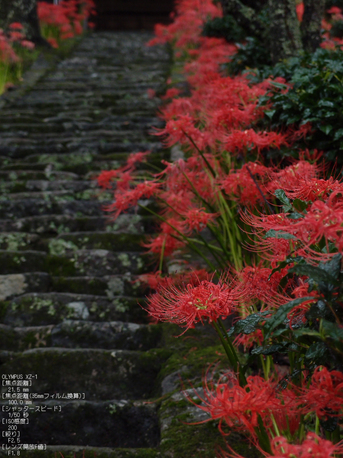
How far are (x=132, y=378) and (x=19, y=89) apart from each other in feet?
16.6

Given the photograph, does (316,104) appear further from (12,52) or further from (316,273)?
(12,52)

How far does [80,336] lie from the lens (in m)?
2.19

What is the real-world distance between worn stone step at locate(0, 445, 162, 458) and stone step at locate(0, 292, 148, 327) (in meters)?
0.83

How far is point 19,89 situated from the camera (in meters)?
5.82

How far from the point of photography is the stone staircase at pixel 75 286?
177 centimetres

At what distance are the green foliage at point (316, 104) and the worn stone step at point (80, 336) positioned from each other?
4.55 ft

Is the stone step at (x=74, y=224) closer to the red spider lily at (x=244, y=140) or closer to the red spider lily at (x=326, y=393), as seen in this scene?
the red spider lily at (x=244, y=140)

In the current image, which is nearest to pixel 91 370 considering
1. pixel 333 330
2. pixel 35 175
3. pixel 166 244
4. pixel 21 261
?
pixel 166 244

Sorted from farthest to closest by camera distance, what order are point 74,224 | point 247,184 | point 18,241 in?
point 74,224 < point 18,241 < point 247,184

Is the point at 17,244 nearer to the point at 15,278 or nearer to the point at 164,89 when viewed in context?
the point at 15,278

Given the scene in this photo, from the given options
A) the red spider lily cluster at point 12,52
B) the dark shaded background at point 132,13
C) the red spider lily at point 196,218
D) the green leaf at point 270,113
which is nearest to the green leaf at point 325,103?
the green leaf at point 270,113

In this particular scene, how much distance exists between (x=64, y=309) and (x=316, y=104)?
1826mm

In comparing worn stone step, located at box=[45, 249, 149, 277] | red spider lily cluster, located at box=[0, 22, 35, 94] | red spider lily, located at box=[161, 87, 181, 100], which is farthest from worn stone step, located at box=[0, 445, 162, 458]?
red spider lily cluster, located at box=[0, 22, 35, 94]

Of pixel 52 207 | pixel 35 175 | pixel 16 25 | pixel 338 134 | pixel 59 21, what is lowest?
pixel 52 207
